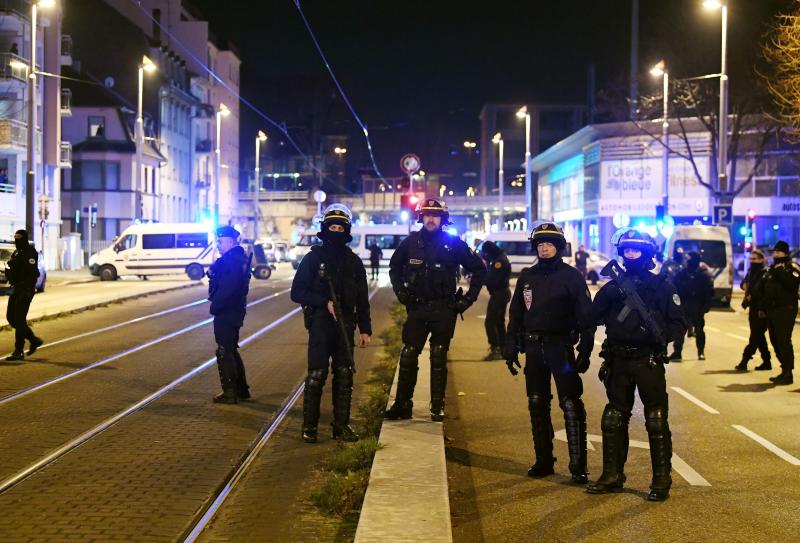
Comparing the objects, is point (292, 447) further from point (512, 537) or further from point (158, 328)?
point (158, 328)

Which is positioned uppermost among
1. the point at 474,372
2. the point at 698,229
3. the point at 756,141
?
the point at 756,141

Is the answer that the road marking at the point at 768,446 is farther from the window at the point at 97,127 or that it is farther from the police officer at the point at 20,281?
the window at the point at 97,127

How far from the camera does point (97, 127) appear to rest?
63.1m

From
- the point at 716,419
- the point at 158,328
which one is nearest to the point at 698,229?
the point at 158,328

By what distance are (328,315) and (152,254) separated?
37183mm

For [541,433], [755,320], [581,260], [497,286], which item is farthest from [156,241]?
[541,433]

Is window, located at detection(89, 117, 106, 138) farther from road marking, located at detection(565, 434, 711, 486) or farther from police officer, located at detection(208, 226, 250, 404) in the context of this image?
road marking, located at detection(565, 434, 711, 486)

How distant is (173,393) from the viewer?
11617 mm

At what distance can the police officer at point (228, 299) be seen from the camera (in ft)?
35.1

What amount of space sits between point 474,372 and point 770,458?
6126 millimetres

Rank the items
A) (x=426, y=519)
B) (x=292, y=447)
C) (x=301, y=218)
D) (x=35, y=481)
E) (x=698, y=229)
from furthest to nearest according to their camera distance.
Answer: (x=301, y=218), (x=698, y=229), (x=292, y=447), (x=35, y=481), (x=426, y=519)

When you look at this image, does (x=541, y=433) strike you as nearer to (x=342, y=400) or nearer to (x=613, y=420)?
(x=613, y=420)

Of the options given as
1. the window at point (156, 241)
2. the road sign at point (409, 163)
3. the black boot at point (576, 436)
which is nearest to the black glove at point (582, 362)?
the black boot at point (576, 436)

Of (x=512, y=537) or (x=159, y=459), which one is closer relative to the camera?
(x=512, y=537)
